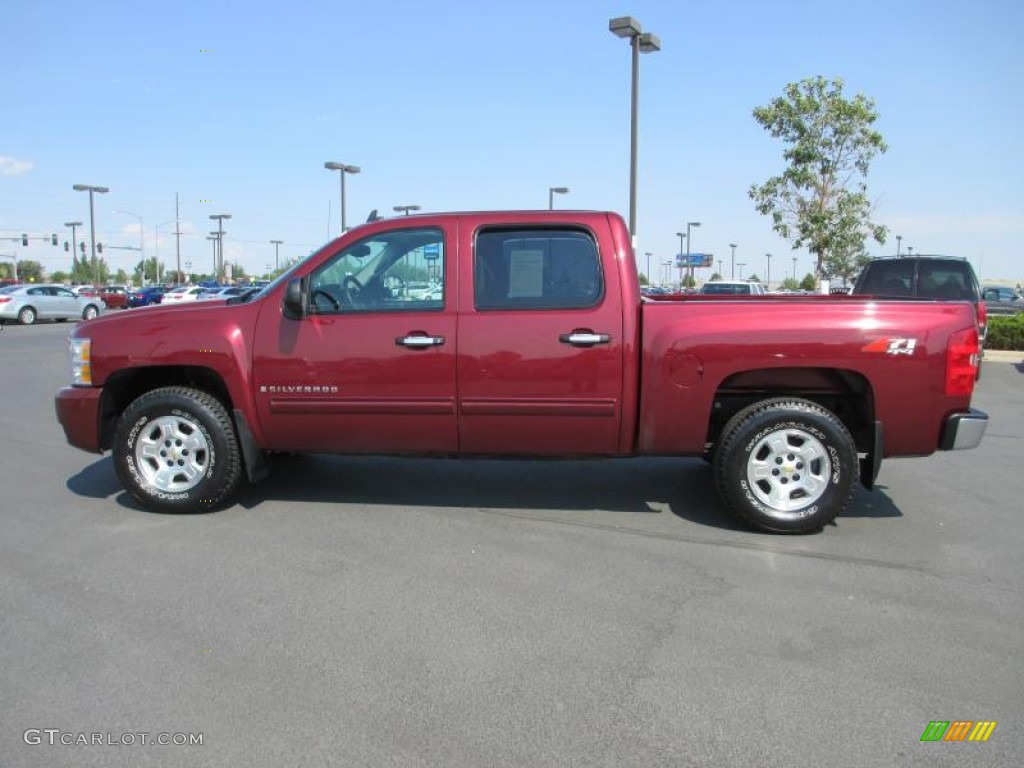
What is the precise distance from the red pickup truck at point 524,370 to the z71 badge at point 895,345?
0.01m

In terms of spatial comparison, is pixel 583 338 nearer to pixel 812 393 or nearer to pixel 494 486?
pixel 812 393

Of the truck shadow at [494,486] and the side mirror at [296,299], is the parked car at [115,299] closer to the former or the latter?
the truck shadow at [494,486]

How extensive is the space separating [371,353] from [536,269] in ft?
3.79

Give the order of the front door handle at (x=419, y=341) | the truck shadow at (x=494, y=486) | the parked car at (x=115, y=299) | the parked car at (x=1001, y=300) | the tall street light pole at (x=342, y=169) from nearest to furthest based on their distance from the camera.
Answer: the front door handle at (x=419, y=341)
the truck shadow at (x=494, y=486)
the tall street light pole at (x=342, y=169)
the parked car at (x=1001, y=300)
the parked car at (x=115, y=299)

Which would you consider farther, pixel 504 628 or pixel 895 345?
pixel 895 345

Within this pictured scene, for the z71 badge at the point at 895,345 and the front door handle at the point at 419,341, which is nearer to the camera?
the z71 badge at the point at 895,345

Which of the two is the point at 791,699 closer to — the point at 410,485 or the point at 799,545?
the point at 799,545

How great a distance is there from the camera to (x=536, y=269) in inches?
199

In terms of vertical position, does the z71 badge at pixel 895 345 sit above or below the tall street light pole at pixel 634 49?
below

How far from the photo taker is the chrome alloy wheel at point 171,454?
5.28m

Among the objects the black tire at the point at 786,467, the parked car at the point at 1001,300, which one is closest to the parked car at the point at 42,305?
the black tire at the point at 786,467

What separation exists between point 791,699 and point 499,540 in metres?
2.12

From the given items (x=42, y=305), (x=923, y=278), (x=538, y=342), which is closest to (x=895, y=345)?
(x=538, y=342)

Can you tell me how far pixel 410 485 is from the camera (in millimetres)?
6086
